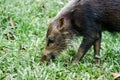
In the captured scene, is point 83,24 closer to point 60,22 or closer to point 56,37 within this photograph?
point 60,22

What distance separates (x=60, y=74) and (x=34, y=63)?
2.07ft

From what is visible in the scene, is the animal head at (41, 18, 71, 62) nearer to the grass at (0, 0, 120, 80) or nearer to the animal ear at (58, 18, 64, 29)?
the animal ear at (58, 18, 64, 29)

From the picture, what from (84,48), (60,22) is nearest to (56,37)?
(60,22)

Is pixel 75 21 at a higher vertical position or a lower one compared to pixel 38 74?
higher

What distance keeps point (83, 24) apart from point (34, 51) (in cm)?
119

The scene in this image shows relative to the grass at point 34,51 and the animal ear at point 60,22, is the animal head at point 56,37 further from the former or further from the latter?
the grass at point 34,51

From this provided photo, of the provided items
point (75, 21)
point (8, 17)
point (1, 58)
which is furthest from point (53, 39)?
point (8, 17)

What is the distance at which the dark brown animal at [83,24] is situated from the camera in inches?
296

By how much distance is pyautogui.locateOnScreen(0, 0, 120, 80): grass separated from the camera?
7.11m

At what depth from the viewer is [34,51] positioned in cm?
813

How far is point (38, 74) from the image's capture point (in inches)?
273

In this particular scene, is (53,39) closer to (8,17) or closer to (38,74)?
(38,74)

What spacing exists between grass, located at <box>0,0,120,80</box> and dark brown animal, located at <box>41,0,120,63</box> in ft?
0.82

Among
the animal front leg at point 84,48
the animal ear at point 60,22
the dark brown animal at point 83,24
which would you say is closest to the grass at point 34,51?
the animal front leg at point 84,48
